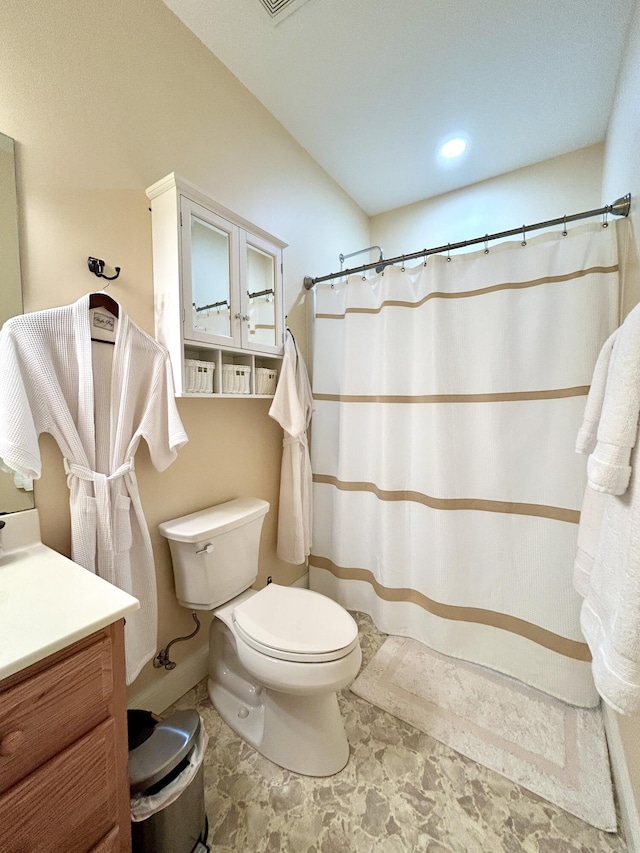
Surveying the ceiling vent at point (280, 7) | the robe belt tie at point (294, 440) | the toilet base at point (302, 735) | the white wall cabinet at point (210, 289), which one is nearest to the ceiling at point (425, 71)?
the ceiling vent at point (280, 7)

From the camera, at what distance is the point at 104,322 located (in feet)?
3.47

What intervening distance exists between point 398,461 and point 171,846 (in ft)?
4.90

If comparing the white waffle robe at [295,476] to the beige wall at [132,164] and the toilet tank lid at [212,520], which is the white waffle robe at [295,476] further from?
the toilet tank lid at [212,520]

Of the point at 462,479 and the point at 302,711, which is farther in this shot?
the point at 462,479

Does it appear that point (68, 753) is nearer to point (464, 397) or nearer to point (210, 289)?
point (210, 289)

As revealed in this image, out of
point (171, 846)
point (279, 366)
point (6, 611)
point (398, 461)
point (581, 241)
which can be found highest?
point (581, 241)

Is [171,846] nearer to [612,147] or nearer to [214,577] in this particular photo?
[214,577]

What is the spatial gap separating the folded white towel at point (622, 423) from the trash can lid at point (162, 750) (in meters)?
1.19

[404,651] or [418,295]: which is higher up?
[418,295]

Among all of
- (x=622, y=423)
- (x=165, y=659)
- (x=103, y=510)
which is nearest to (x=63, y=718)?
(x=103, y=510)

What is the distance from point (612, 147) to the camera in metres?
1.51

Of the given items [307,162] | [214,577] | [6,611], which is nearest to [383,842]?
[214,577]

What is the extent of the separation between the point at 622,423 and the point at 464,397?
0.91m

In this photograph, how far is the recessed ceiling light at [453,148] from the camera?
1.80m
